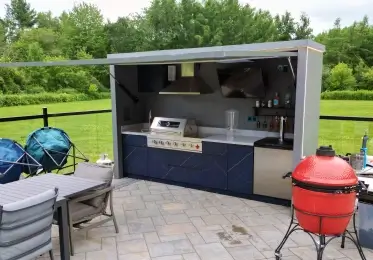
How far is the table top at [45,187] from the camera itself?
2.64 m

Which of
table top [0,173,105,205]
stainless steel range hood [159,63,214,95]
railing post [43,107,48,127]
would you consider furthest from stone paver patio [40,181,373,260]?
railing post [43,107,48,127]

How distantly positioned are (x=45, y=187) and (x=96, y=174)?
1.91 ft

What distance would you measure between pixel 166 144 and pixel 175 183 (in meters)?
0.65

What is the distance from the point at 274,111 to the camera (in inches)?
188

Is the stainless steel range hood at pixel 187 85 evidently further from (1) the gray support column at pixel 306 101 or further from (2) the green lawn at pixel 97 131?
(1) the gray support column at pixel 306 101

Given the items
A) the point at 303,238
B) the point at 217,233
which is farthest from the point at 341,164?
the point at 217,233

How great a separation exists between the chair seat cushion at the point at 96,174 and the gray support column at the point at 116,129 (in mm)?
1948

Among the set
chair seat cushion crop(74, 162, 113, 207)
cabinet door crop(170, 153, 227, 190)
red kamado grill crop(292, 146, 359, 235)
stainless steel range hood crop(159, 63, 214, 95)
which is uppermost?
stainless steel range hood crop(159, 63, 214, 95)

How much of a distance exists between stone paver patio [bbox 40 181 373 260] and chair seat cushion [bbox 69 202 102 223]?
1.07ft

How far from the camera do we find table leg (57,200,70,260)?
→ 104 inches

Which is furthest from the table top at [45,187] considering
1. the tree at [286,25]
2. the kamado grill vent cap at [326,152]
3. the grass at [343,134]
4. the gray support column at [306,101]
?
the tree at [286,25]

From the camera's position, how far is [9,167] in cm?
413

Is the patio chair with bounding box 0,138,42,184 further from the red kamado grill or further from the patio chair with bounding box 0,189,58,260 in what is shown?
the red kamado grill

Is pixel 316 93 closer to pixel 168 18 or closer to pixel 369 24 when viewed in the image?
pixel 369 24
